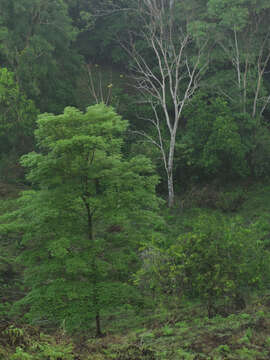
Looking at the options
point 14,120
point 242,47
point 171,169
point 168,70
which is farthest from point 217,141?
point 14,120

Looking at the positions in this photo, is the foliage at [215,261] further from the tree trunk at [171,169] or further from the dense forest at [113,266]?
the tree trunk at [171,169]

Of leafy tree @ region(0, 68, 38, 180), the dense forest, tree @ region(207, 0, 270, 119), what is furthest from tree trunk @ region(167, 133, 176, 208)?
leafy tree @ region(0, 68, 38, 180)

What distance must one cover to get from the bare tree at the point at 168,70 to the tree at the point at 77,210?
458 inches

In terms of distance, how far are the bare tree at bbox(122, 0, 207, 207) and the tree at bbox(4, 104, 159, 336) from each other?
38.2 ft

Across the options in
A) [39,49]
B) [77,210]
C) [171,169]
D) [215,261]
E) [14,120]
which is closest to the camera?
[215,261]

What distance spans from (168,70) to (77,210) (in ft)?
43.0

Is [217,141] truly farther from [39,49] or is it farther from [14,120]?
[39,49]

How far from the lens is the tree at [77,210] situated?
920cm

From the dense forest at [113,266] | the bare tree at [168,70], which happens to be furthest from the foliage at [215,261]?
the bare tree at [168,70]

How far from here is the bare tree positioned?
21000 mm

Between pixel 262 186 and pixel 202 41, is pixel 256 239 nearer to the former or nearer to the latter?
pixel 262 186

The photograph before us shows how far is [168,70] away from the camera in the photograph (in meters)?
20.7

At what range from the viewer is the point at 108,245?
1012cm

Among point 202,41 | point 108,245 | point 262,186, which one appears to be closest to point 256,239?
point 108,245
